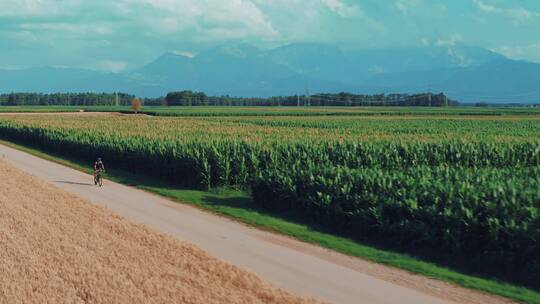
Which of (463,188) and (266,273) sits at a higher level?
(463,188)

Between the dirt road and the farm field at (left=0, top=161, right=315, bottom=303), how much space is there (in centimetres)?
108

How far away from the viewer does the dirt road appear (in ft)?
49.1

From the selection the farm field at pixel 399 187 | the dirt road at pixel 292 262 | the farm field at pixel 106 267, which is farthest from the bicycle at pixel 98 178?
the farm field at pixel 106 267

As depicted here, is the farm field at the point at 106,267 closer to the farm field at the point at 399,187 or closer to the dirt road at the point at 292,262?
the dirt road at the point at 292,262

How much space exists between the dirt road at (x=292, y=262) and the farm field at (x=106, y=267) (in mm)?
1075

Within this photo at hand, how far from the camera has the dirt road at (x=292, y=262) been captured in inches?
589

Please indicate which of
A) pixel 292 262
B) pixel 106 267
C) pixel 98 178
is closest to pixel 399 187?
pixel 292 262

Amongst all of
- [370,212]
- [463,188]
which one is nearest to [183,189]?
[370,212]

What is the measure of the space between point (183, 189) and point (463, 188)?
16.4 meters

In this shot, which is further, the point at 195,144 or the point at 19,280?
the point at 195,144

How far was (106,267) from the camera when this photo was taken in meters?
15.5

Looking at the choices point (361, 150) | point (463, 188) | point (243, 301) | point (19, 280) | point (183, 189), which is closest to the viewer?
point (243, 301)

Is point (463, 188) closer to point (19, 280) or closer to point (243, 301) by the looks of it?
point (243, 301)

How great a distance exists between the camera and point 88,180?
36094mm
